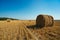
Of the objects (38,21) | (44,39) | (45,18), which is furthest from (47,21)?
(44,39)

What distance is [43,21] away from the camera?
1883 cm

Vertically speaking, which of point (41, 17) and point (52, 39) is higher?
point (41, 17)

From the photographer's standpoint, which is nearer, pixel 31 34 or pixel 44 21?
pixel 31 34

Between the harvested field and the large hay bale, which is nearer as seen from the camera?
the harvested field

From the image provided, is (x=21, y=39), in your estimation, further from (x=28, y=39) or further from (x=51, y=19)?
(x=51, y=19)

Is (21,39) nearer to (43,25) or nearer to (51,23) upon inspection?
(43,25)

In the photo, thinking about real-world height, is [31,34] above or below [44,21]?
below

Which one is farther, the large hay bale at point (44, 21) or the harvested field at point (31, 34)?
the large hay bale at point (44, 21)

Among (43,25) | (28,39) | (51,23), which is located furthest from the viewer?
(51,23)

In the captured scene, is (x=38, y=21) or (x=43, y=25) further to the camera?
(x=38, y=21)

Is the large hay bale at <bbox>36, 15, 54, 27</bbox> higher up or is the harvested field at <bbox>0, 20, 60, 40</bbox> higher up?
the large hay bale at <bbox>36, 15, 54, 27</bbox>

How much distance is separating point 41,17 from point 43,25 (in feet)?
5.36

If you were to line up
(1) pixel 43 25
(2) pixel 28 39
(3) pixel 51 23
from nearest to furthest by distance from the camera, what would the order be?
1. (2) pixel 28 39
2. (1) pixel 43 25
3. (3) pixel 51 23

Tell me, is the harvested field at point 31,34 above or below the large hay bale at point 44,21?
below
